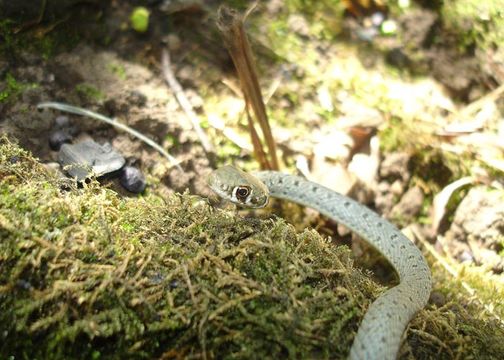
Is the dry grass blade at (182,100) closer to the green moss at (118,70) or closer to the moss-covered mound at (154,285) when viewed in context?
the green moss at (118,70)

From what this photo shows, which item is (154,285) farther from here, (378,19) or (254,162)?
(378,19)

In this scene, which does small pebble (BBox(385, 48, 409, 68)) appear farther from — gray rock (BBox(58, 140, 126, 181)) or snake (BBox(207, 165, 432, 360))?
gray rock (BBox(58, 140, 126, 181))

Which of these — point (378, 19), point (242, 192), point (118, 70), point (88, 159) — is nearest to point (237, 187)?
point (242, 192)

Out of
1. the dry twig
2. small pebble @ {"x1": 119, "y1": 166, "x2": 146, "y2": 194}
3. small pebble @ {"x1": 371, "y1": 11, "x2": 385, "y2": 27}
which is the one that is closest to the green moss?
the dry twig

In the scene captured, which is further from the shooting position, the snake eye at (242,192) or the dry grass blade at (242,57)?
the snake eye at (242,192)

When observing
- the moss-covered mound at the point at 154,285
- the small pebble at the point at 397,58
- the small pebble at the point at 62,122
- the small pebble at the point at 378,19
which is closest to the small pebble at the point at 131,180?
the small pebble at the point at 62,122

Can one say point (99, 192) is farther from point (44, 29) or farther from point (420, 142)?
point (420, 142)

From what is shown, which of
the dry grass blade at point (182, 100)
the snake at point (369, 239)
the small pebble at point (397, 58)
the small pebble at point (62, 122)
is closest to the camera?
the snake at point (369, 239)
